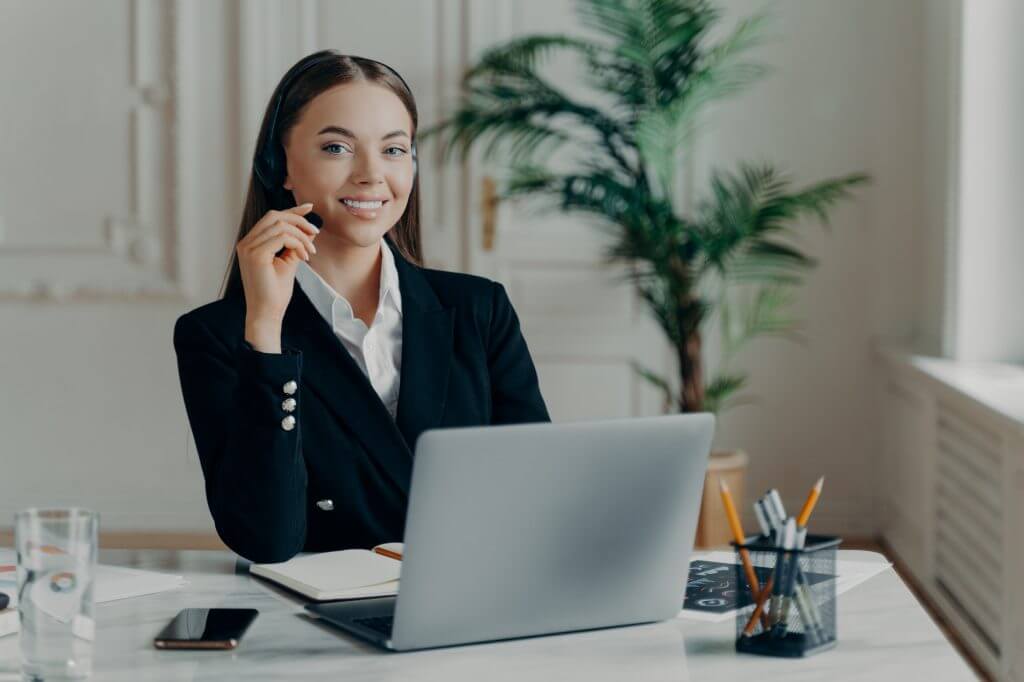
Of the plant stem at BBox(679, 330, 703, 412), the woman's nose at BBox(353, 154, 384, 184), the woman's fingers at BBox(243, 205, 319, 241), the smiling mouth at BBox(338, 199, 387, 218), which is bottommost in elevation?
the plant stem at BBox(679, 330, 703, 412)

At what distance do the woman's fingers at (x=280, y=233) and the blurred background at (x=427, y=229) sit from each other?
294 cm

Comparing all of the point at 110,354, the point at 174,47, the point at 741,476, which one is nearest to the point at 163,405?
the point at 110,354

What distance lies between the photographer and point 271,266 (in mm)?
1550

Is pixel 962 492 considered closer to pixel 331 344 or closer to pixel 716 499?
pixel 716 499

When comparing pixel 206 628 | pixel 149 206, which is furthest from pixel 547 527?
pixel 149 206

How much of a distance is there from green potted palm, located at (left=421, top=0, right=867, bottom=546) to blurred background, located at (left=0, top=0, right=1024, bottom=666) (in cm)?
15

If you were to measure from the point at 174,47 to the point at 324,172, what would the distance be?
3.12 metres

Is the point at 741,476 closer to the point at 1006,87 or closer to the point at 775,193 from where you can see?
the point at 775,193

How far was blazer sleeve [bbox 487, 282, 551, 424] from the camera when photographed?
6.09ft

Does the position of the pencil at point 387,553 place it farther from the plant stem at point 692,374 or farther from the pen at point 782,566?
the plant stem at point 692,374

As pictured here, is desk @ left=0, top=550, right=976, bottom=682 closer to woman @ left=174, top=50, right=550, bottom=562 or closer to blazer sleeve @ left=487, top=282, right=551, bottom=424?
woman @ left=174, top=50, right=550, bottom=562

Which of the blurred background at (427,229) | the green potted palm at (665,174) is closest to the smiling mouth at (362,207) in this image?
the green potted palm at (665,174)

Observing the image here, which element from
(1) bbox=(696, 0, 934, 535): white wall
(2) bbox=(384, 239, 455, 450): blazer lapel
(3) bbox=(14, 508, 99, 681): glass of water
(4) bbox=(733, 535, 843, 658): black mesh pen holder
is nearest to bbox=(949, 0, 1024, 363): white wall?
(1) bbox=(696, 0, 934, 535): white wall

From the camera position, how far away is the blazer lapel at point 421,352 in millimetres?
1720
